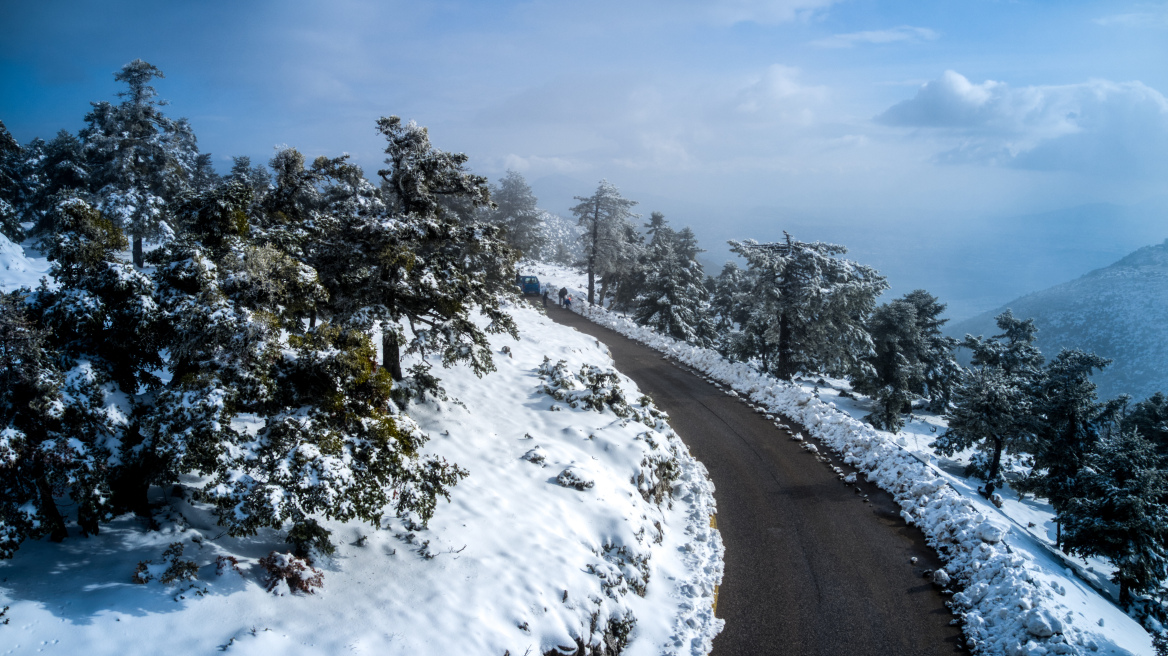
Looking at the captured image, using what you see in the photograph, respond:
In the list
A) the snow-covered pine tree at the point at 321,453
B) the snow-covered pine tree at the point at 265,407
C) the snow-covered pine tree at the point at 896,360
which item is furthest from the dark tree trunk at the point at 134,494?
the snow-covered pine tree at the point at 896,360

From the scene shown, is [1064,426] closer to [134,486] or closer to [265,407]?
[265,407]

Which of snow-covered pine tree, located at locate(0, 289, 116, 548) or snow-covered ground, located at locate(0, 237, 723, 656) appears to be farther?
snow-covered ground, located at locate(0, 237, 723, 656)

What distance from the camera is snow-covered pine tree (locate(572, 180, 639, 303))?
40969 millimetres

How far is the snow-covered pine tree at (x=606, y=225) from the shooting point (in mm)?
40969

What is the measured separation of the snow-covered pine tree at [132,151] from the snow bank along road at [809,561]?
1143 inches

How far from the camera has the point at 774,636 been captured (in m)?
9.25

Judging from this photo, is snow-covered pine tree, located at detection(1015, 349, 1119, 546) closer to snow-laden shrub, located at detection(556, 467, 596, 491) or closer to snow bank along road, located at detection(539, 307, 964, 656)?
snow bank along road, located at detection(539, 307, 964, 656)

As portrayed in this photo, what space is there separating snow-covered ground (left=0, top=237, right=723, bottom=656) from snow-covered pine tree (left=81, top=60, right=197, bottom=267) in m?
22.7

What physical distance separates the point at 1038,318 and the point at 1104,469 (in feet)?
603

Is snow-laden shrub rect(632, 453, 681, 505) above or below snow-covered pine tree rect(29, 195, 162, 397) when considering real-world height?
below

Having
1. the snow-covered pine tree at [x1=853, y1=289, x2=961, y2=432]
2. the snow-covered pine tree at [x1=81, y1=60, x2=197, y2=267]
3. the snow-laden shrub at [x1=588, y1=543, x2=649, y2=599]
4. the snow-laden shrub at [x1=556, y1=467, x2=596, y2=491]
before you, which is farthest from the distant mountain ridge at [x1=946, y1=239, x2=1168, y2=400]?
the snow-covered pine tree at [x1=81, y1=60, x2=197, y2=267]

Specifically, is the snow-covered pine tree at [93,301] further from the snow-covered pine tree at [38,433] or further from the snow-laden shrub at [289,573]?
the snow-laden shrub at [289,573]

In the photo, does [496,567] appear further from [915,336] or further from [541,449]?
[915,336]

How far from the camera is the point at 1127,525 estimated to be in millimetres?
12961
